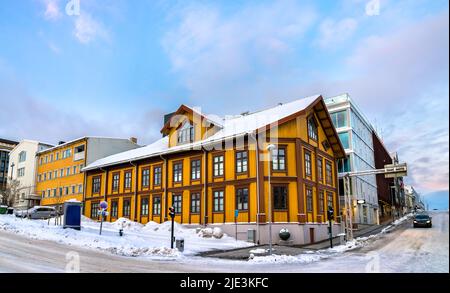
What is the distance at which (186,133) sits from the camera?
1441 inches

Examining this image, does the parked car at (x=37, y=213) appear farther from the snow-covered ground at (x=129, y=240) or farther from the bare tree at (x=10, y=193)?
the snow-covered ground at (x=129, y=240)

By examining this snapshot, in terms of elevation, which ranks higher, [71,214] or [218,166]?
[218,166]

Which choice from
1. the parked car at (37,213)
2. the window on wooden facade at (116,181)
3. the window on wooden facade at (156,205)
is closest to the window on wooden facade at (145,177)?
the window on wooden facade at (156,205)

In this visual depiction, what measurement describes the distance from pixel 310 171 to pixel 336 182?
739 cm

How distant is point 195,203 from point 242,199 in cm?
521

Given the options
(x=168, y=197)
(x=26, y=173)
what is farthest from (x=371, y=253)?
(x=26, y=173)

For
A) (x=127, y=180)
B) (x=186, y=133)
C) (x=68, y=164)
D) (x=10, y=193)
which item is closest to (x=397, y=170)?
(x=186, y=133)

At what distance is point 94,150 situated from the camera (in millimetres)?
50531

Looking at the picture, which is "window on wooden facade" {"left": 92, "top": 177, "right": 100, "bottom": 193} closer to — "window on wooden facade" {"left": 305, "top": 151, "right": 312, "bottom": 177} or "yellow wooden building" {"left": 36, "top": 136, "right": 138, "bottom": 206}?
"yellow wooden building" {"left": 36, "top": 136, "right": 138, "bottom": 206}

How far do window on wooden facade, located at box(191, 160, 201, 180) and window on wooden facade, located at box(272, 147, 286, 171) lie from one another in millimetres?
7267

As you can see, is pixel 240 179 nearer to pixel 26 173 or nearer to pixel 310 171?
pixel 310 171

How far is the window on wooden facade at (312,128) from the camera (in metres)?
33.8

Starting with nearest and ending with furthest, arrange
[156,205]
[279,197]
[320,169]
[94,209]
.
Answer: [279,197] → [320,169] → [156,205] → [94,209]

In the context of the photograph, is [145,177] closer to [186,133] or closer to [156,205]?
[156,205]
